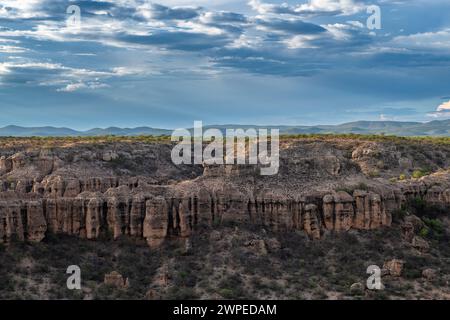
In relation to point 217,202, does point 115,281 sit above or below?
below

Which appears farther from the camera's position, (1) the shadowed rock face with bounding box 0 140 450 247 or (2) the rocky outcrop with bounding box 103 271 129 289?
(1) the shadowed rock face with bounding box 0 140 450 247

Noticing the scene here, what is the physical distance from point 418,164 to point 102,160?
162 ft

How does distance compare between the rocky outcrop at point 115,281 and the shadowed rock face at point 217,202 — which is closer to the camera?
the rocky outcrop at point 115,281

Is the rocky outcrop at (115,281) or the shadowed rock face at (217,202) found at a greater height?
the shadowed rock face at (217,202)

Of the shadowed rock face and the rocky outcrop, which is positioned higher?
the shadowed rock face

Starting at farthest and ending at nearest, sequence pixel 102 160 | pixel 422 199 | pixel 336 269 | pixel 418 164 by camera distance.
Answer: pixel 418 164, pixel 102 160, pixel 422 199, pixel 336 269

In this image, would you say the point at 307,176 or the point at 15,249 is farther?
the point at 307,176

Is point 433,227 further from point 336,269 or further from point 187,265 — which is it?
point 187,265

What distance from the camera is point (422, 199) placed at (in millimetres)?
61719

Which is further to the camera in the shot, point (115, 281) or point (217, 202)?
point (217, 202)

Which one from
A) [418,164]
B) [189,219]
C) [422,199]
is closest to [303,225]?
[189,219]
